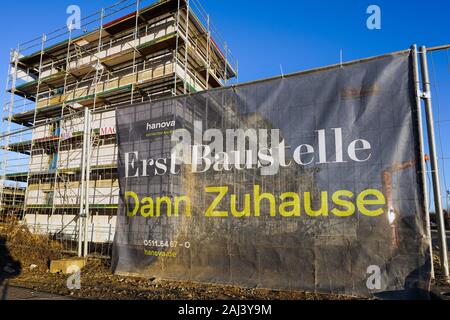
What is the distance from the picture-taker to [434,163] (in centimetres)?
437

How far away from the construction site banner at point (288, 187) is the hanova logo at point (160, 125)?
3 centimetres

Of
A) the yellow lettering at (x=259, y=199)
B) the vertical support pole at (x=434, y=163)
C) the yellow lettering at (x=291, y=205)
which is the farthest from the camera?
the yellow lettering at (x=259, y=199)

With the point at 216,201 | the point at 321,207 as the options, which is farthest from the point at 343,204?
the point at 216,201

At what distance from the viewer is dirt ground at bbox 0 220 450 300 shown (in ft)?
15.5

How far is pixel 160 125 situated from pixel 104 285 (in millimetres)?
3387

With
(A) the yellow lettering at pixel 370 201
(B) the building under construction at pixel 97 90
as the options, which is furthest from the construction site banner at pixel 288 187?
(B) the building under construction at pixel 97 90

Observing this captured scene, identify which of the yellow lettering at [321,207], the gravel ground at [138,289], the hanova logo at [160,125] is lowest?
the gravel ground at [138,289]

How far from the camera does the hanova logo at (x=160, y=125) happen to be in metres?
6.25

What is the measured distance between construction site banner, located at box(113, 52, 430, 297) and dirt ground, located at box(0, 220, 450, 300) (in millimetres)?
183

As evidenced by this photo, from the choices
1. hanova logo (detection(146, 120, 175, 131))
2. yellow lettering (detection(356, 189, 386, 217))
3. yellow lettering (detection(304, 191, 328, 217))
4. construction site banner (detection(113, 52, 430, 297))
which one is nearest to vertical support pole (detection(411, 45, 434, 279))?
construction site banner (detection(113, 52, 430, 297))

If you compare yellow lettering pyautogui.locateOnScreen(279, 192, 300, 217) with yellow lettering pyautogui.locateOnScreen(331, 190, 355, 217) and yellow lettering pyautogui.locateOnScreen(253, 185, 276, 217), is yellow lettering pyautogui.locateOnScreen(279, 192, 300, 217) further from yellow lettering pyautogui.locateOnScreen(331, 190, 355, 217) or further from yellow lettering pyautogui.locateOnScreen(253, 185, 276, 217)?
yellow lettering pyautogui.locateOnScreen(331, 190, 355, 217)

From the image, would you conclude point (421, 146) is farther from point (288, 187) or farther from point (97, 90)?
point (97, 90)

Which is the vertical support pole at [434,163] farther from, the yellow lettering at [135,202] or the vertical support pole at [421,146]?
the yellow lettering at [135,202]
